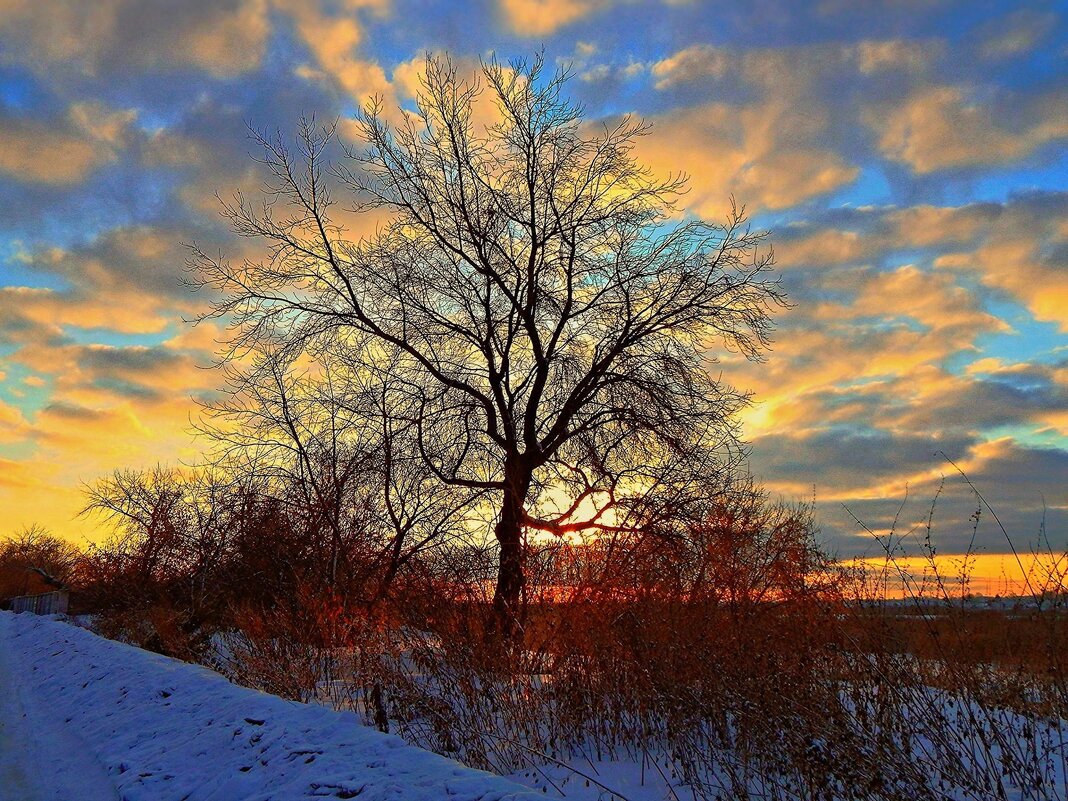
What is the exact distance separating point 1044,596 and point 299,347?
14488 mm

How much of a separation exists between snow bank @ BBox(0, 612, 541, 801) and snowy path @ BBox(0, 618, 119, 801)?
0.31 ft

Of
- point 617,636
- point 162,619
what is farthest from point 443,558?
point 162,619

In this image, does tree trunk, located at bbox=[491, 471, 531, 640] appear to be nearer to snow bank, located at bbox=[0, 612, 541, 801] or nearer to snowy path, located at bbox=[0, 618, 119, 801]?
snow bank, located at bbox=[0, 612, 541, 801]

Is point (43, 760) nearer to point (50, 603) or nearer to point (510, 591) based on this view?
point (510, 591)

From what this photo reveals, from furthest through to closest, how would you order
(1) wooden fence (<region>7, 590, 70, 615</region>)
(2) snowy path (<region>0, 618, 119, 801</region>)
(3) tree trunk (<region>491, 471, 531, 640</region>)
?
(1) wooden fence (<region>7, 590, 70, 615</region>)
(3) tree trunk (<region>491, 471, 531, 640</region>)
(2) snowy path (<region>0, 618, 119, 801</region>)

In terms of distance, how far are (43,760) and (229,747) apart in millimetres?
2809

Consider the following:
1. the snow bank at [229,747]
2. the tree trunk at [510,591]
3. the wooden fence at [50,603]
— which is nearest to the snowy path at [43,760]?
the snow bank at [229,747]

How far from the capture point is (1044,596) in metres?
5.88

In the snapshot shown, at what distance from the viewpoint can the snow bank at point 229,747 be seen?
5.21m

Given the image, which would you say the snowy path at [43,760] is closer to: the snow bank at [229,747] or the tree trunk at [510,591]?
the snow bank at [229,747]

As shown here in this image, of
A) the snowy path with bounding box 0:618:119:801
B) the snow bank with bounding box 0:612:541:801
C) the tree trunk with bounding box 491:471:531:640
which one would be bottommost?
the snowy path with bounding box 0:618:119:801

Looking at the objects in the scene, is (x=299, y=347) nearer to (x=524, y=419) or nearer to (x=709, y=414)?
(x=524, y=419)

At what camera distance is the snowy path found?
22.9 ft

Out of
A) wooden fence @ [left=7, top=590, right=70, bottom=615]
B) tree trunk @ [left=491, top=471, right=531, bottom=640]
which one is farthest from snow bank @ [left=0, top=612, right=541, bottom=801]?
wooden fence @ [left=7, top=590, right=70, bottom=615]
